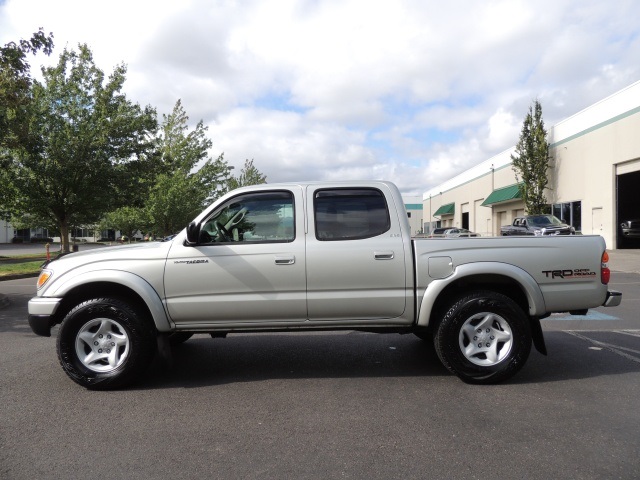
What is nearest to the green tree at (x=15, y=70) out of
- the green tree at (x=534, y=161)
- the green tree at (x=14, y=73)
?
the green tree at (x=14, y=73)

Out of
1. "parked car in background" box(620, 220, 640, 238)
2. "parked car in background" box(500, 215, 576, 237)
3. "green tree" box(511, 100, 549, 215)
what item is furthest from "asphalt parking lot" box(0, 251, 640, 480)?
"green tree" box(511, 100, 549, 215)

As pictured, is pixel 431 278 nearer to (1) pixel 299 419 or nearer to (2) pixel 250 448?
(1) pixel 299 419

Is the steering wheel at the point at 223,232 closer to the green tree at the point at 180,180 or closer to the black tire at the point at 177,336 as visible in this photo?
the black tire at the point at 177,336

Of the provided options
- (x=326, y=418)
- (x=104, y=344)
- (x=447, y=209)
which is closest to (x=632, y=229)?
(x=326, y=418)

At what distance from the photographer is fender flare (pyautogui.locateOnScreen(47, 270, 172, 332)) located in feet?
15.4

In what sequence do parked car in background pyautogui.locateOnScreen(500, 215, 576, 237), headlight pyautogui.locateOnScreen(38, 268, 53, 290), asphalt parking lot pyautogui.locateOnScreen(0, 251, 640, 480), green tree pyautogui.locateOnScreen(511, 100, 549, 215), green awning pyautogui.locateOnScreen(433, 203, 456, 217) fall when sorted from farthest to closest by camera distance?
green awning pyautogui.locateOnScreen(433, 203, 456, 217) < green tree pyautogui.locateOnScreen(511, 100, 549, 215) < parked car in background pyautogui.locateOnScreen(500, 215, 576, 237) < headlight pyautogui.locateOnScreen(38, 268, 53, 290) < asphalt parking lot pyautogui.locateOnScreen(0, 251, 640, 480)

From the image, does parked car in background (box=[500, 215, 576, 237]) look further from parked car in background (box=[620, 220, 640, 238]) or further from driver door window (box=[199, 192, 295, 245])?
driver door window (box=[199, 192, 295, 245])

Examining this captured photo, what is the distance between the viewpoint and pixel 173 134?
30.9 metres

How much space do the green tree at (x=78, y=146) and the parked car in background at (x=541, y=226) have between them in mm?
17967

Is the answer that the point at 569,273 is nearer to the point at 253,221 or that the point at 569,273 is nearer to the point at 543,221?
the point at 253,221

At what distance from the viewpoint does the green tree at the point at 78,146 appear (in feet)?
59.1

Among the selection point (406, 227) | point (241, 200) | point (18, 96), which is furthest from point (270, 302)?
point (18, 96)

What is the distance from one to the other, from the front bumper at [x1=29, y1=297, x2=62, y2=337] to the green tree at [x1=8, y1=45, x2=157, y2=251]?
1457 centimetres

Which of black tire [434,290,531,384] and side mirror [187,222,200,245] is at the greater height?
side mirror [187,222,200,245]
